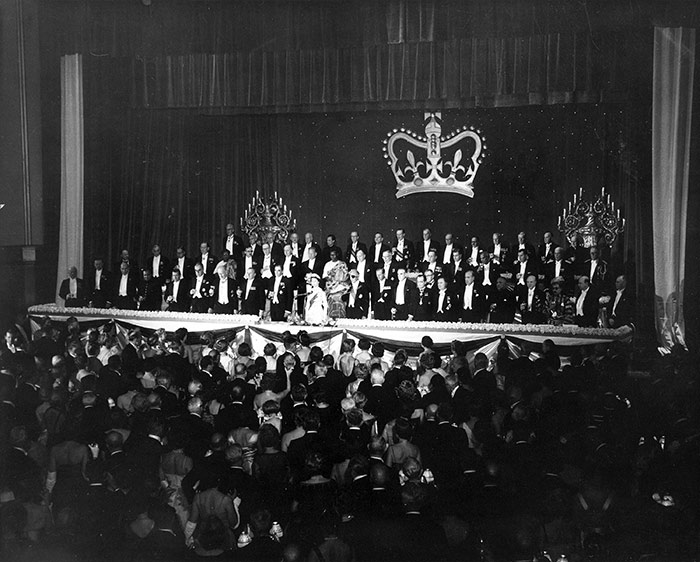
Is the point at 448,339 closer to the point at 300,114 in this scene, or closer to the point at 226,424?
the point at 226,424

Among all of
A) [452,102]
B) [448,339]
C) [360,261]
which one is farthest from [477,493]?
[452,102]

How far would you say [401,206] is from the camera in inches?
622

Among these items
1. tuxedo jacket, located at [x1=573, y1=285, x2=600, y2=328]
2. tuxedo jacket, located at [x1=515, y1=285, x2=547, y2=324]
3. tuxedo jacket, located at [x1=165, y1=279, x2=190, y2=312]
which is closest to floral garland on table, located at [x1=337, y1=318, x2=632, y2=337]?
tuxedo jacket, located at [x1=573, y1=285, x2=600, y2=328]

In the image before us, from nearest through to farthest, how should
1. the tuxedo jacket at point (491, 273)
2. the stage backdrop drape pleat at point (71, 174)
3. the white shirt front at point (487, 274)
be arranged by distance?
the tuxedo jacket at point (491, 273) < the white shirt front at point (487, 274) < the stage backdrop drape pleat at point (71, 174)

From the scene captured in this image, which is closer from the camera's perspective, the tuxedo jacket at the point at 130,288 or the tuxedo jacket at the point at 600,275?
the tuxedo jacket at the point at 600,275

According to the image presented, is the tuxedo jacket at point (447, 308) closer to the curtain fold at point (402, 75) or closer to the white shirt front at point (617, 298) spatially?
the white shirt front at point (617, 298)

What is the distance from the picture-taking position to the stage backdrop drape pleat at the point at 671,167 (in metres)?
12.8

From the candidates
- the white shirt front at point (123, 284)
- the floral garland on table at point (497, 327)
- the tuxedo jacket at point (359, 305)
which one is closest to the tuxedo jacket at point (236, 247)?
the white shirt front at point (123, 284)

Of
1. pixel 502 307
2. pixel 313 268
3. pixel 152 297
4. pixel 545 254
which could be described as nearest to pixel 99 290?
pixel 152 297

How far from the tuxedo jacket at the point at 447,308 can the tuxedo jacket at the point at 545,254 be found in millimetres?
2185

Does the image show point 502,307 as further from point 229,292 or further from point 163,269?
point 163,269

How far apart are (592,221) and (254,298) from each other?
283 inches

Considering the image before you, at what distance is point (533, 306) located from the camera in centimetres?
1220

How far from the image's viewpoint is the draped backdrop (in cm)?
1350
